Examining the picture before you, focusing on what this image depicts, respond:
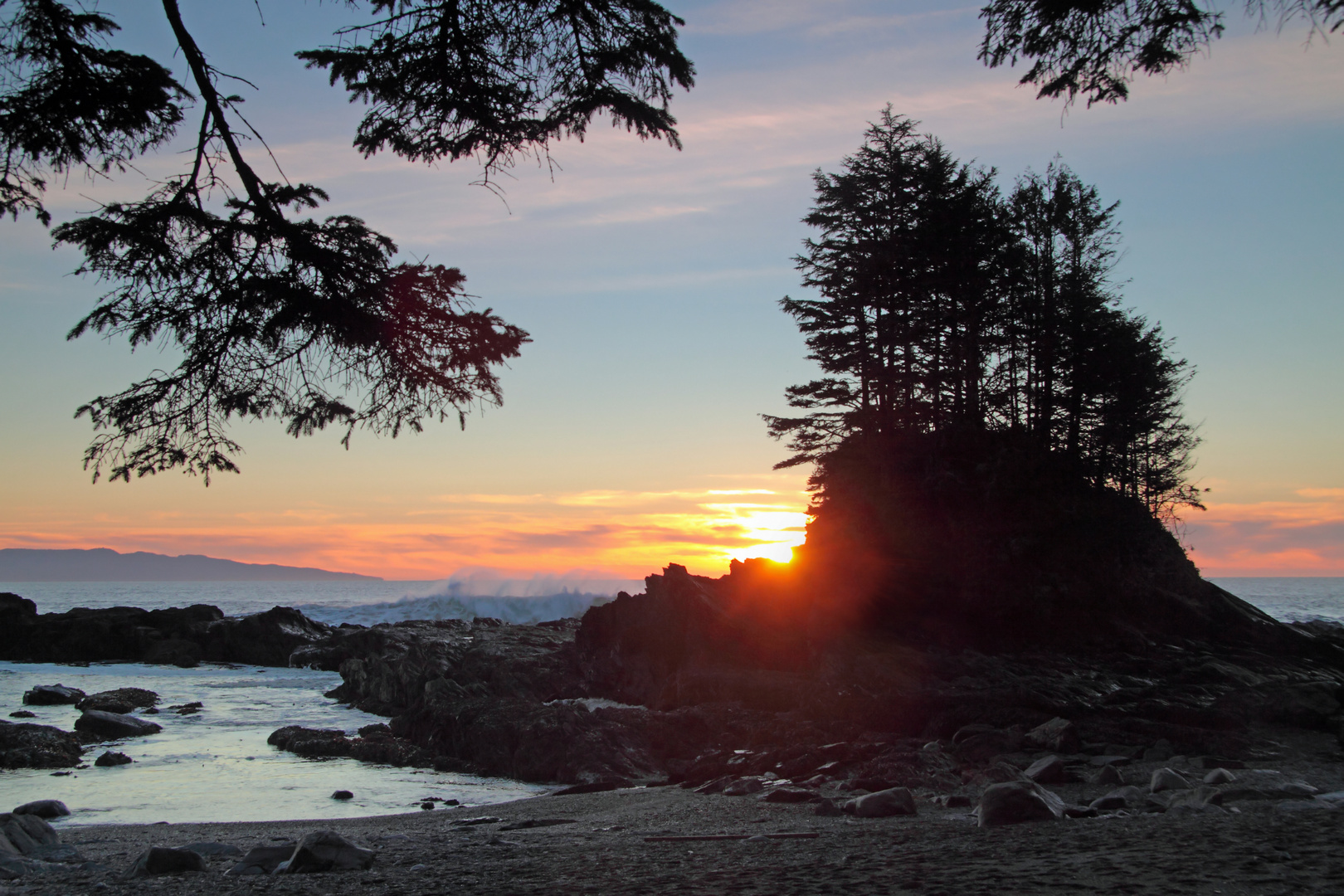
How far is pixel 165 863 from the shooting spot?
5230mm

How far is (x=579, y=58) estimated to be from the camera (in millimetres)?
6660

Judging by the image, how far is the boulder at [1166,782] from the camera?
729cm

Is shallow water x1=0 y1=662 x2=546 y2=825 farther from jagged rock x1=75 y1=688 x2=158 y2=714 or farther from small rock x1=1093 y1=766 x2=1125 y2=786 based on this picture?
small rock x1=1093 y1=766 x2=1125 y2=786

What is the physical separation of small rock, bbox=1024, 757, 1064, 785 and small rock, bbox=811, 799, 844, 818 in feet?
7.78

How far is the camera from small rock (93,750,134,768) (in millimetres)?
11594

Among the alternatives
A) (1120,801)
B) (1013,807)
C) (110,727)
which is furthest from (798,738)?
(110,727)

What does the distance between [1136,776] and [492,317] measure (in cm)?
800

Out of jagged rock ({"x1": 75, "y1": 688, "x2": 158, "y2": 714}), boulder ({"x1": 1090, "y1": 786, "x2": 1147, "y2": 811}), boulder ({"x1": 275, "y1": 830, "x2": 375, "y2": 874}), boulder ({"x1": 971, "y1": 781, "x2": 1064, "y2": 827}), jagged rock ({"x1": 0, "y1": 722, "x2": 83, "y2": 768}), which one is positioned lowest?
jagged rock ({"x1": 75, "y1": 688, "x2": 158, "y2": 714})

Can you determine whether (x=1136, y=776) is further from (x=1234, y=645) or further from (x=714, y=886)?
(x=1234, y=645)

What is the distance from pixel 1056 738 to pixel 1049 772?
2.58 meters

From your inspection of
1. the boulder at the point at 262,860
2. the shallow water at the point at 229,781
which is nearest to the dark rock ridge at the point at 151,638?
the shallow water at the point at 229,781

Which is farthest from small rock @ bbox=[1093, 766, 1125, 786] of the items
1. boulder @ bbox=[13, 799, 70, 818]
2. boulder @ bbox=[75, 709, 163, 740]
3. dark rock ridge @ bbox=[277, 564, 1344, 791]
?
boulder @ bbox=[75, 709, 163, 740]

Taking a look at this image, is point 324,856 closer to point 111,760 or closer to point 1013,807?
point 1013,807

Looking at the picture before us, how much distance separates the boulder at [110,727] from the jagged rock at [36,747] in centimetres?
145
